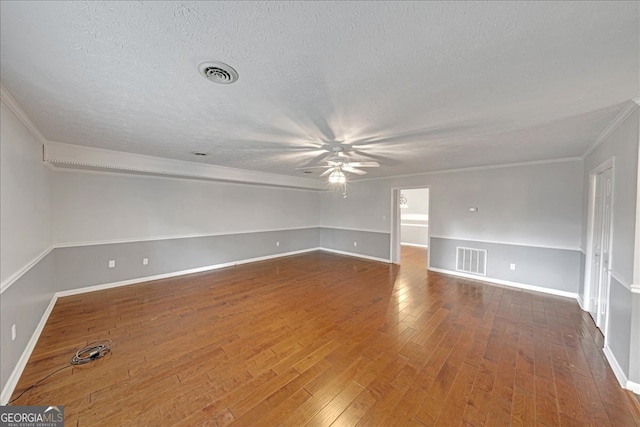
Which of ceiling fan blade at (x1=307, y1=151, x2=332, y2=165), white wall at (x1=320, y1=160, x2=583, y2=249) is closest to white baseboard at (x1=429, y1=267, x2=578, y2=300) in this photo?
white wall at (x1=320, y1=160, x2=583, y2=249)

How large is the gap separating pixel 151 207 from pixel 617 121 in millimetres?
6783

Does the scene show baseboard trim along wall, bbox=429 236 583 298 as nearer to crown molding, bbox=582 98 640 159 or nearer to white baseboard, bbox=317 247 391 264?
white baseboard, bbox=317 247 391 264

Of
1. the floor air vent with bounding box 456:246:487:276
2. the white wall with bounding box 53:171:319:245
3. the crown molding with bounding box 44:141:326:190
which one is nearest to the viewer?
the crown molding with bounding box 44:141:326:190

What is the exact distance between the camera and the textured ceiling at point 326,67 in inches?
41.2

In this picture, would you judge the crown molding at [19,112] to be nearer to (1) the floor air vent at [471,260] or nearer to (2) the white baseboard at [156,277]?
(2) the white baseboard at [156,277]

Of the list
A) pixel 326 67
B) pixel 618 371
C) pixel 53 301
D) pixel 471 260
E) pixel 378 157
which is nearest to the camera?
pixel 326 67

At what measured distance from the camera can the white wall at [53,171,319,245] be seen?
3.83m

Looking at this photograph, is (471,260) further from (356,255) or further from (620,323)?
(356,255)

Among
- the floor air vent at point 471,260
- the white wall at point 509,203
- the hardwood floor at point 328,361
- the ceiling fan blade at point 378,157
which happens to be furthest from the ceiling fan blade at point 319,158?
the floor air vent at point 471,260

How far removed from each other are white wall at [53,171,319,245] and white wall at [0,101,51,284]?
780 millimetres

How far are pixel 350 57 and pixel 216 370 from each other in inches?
109

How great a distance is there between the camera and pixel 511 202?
14.6ft

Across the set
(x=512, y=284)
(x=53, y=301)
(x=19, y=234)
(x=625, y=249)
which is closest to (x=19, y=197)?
(x=19, y=234)

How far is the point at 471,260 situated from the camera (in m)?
4.95
